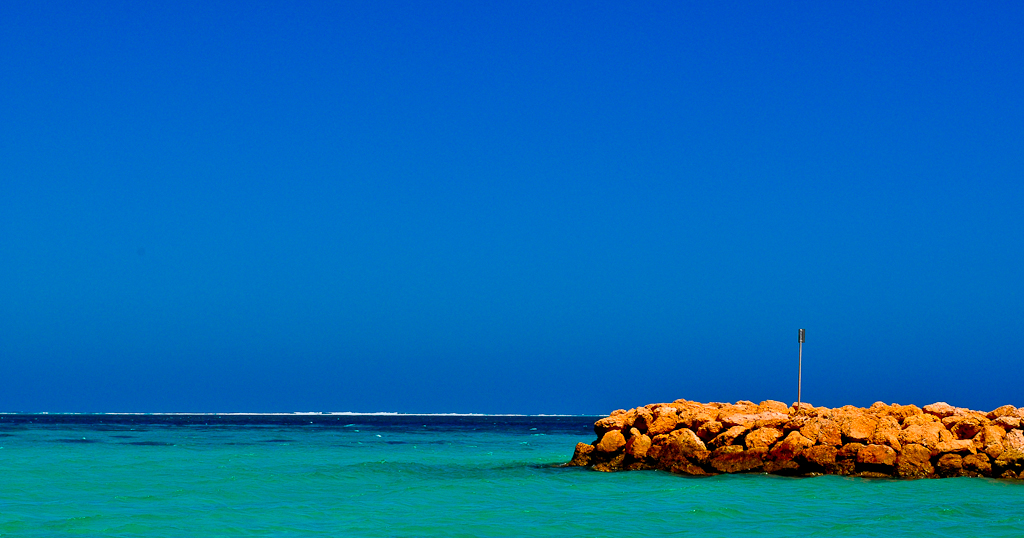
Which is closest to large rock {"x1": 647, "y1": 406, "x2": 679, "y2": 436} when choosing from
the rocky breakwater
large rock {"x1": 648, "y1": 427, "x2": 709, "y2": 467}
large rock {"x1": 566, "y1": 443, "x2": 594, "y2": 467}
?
the rocky breakwater

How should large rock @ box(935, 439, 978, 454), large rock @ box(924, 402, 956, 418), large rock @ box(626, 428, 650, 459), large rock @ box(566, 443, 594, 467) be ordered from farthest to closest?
large rock @ box(566, 443, 594, 467)
large rock @ box(924, 402, 956, 418)
large rock @ box(626, 428, 650, 459)
large rock @ box(935, 439, 978, 454)

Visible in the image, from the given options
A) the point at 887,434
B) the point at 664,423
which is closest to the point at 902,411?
the point at 887,434

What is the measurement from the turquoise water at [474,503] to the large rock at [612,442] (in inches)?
33.5

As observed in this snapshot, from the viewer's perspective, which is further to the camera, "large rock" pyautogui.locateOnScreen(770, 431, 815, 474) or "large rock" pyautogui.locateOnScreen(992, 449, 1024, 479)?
"large rock" pyautogui.locateOnScreen(770, 431, 815, 474)

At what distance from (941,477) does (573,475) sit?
29.0ft

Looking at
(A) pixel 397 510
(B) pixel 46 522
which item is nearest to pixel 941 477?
(A) pixel 397 510

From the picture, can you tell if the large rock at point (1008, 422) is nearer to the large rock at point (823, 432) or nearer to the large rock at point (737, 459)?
the large rock at point (823, 432)

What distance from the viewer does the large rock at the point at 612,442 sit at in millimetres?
25734

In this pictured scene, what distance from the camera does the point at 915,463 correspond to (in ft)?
70.1

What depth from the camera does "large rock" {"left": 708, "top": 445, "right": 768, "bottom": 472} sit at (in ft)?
75.6

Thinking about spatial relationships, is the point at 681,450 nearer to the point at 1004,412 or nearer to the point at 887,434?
the point at 887,434

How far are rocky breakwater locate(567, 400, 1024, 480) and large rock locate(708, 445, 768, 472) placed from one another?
2cm

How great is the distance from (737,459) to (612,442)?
12.8 feet

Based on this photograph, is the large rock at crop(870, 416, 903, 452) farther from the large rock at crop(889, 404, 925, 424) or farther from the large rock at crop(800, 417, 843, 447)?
Result: the large rock at crop(889, 404, 925, 424)
